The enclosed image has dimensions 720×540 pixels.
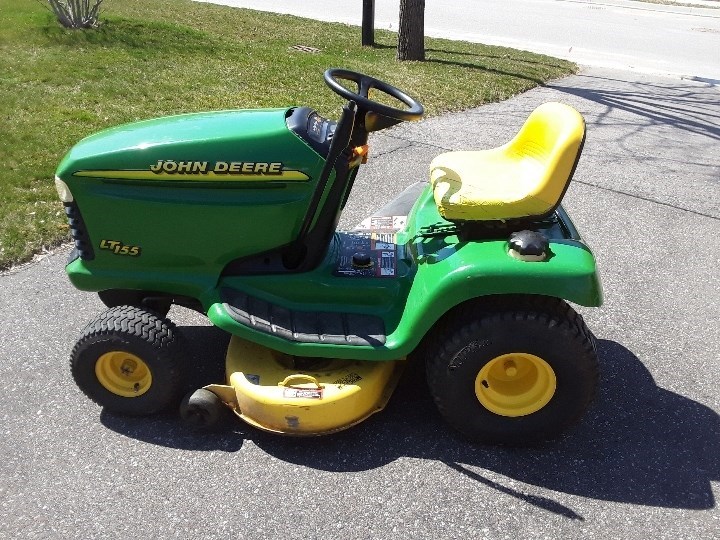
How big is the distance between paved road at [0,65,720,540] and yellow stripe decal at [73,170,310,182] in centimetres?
92

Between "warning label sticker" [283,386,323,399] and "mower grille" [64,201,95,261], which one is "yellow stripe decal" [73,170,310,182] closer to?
"mower grille" [64,201,95,261]

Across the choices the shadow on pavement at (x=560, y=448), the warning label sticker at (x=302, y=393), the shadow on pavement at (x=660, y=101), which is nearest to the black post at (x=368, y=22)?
the shadow on pavement at (x=660, y=101)

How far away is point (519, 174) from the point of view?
2.87m

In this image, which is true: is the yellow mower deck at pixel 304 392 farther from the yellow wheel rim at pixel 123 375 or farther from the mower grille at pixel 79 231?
the mower grille at pixel 79 231

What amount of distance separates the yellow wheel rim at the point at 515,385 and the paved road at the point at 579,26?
8.56 metres

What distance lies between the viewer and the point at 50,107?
643 cm

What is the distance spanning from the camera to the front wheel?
254 cm

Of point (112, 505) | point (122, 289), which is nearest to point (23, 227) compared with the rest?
point (122, 289)

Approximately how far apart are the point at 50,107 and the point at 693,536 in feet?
20.1

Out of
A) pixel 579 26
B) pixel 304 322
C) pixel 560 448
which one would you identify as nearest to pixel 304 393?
pixel 304 322

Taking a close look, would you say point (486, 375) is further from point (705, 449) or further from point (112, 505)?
point (112, 505)

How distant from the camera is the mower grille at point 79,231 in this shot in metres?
2.76

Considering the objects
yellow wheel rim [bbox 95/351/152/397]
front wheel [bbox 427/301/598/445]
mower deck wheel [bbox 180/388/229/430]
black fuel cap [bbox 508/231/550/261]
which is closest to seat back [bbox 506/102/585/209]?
black fuel cap [bbox 508/231/550/261]

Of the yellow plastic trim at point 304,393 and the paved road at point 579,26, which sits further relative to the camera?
the paved road at point 579,26
